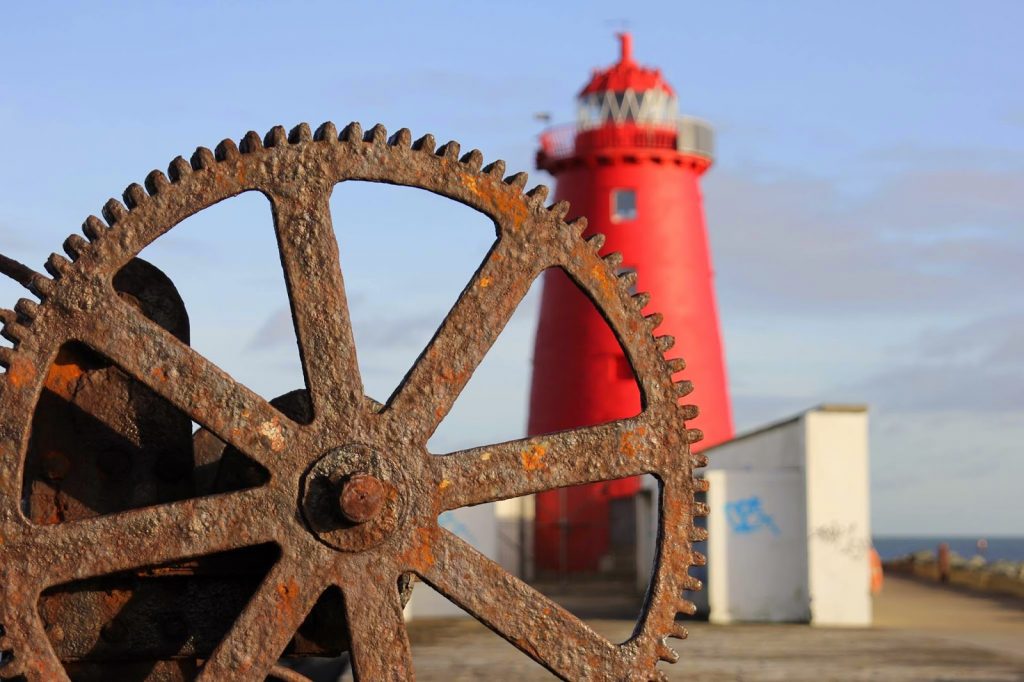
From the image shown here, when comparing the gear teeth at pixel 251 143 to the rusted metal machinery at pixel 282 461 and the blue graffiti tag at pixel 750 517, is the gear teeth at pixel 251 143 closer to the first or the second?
the rusted metal machinery at pixel 282 461

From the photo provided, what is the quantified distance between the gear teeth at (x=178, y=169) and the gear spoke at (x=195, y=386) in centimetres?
49

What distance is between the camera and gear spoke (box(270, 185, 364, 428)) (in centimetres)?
588

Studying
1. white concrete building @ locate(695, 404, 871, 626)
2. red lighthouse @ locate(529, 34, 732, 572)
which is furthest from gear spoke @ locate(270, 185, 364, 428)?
red lighthouse @ locate(529, 34, 732, 572)

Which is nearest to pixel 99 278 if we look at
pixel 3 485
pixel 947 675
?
pixel 3 485

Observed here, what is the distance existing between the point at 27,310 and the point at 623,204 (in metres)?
27.8

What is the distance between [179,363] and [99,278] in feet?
1.35

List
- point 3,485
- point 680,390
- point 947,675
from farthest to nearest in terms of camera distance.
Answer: point 947,675, point 680,390, point 3,485

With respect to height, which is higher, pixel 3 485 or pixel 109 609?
pixel 3 485

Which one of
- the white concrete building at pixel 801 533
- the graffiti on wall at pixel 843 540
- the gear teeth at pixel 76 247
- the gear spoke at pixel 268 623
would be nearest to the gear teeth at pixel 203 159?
the gear teeth at pixel 76 247

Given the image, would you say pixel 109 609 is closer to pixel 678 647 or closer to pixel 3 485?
pixel 3 485

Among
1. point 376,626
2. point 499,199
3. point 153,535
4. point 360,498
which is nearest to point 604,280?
→ point 499,199

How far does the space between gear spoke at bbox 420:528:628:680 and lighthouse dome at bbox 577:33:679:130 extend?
2828 centimetres

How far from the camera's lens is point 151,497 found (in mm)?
6195

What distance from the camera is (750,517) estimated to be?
24.2 m
